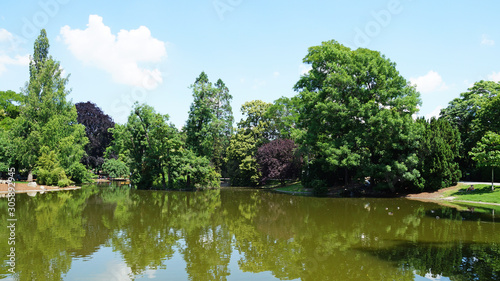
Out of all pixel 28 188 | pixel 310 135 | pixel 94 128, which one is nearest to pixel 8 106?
pixel 94 128

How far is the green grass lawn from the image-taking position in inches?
1017

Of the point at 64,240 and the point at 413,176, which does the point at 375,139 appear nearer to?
the point at 413,176

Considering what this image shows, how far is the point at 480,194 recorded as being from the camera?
27344 millimetres

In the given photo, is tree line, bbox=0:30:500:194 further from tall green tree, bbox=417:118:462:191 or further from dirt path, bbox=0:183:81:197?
dirt path, bbox=0:183:81:197

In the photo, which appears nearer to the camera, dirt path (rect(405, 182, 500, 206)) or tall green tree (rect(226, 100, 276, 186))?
dirt path (rect(405, 182, 500, 206))

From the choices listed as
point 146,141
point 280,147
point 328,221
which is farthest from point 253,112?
point 328,221

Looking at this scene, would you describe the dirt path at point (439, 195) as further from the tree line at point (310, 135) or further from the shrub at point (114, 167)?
the shrub at point (114, 167)

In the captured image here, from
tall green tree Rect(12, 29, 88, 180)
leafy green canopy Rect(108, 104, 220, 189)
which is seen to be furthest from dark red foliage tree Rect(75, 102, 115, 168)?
leafy green canopy Rect(108, 104, 220, 189)

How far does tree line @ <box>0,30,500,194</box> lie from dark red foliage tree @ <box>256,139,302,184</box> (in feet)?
0.47

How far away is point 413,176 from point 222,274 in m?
26.3

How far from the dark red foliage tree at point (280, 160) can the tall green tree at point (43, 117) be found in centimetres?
2622

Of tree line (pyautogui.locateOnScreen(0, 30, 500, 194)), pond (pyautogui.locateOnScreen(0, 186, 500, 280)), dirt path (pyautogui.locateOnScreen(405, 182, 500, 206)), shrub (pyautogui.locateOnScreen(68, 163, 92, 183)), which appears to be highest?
tree line (pyautogui.locateOnScreen(0, 30, 500, 194))

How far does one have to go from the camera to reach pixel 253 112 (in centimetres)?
5859

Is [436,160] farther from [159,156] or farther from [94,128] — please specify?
[94,128]
